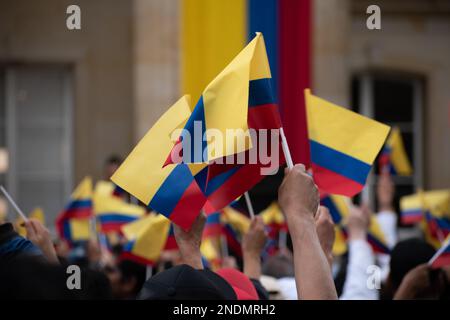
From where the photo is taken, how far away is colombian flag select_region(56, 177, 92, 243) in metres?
7.80

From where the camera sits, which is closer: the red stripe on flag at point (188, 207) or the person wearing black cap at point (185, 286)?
the person wearing black cap at point (185, 286)

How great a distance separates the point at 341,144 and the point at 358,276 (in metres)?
0.60

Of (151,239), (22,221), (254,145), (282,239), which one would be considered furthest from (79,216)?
(254,145)

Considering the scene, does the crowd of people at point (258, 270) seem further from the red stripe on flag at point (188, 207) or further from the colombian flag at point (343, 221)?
the colombian flag at point (343, 221)

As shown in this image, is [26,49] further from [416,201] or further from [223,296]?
[223,296]

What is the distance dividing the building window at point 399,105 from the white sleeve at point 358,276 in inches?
345

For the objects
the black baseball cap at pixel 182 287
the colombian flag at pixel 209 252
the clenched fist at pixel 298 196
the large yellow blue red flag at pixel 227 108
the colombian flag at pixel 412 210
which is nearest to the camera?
Answer: the black baseball cap at pixel 182 287

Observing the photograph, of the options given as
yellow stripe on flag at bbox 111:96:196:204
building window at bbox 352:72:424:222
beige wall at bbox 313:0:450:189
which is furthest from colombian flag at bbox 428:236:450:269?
building window at bbox 352:72:424:222

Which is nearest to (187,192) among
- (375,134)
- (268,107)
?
(268,107)

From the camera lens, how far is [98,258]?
7.69 metres

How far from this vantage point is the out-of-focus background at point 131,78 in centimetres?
1237

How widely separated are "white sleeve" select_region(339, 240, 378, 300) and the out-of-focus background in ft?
22.7

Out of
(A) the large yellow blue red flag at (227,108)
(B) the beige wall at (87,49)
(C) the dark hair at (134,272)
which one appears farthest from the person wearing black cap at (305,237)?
(B) the beige wall at (87,49)

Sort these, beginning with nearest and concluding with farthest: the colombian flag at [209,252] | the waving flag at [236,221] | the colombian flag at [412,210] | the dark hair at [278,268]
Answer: the dark hair at [278,268] < the colombian flag at [209,252] < the waving flag at [236,221] < the colombian flag at [412,210]
